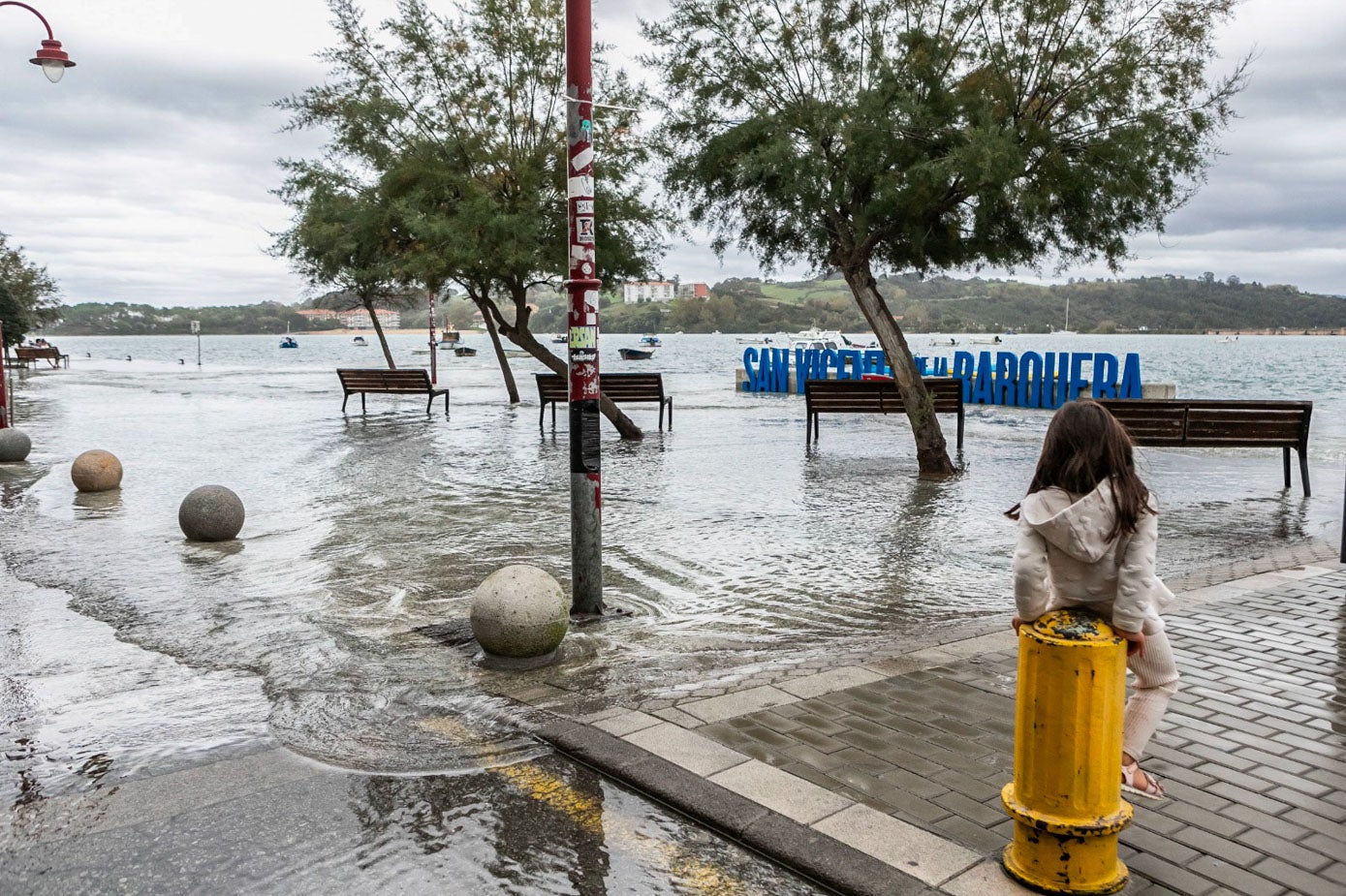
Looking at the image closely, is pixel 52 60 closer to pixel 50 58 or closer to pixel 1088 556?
pixel 50 58

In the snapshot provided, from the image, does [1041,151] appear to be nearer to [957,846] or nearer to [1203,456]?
[1203,456]

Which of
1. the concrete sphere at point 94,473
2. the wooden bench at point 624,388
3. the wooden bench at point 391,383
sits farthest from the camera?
the wooden bench at point 391,383

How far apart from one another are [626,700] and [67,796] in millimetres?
2452

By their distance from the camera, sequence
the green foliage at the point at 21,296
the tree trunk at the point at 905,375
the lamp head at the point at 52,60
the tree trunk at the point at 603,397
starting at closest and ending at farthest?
the tree trunk at the point at 905,375
the lamp head at the point at 52,60
the tree trunk at the point at 603,397
the green foliage at the point at 21,296

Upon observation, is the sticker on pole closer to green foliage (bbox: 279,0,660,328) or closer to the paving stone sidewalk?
the paving stone sidewalk

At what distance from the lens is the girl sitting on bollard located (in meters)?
3.59

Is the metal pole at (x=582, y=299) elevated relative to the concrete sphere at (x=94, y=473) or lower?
elevated

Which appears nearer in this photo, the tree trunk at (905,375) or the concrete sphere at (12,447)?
the tree trunk at (905,375)

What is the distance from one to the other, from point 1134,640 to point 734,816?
1.55m

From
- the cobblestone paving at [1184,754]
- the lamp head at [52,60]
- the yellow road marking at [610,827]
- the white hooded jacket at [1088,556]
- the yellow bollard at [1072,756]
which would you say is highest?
the lamp head at [52,60]

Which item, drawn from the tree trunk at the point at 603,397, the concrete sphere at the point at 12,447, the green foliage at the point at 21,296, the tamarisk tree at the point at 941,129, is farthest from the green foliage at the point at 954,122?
the green foliage at the point at 21,296

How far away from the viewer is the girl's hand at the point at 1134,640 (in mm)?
3637

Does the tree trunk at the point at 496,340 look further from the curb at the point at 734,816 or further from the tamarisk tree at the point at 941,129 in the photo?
the curb at the point at 734,816

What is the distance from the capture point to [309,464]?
1616 centimetres
